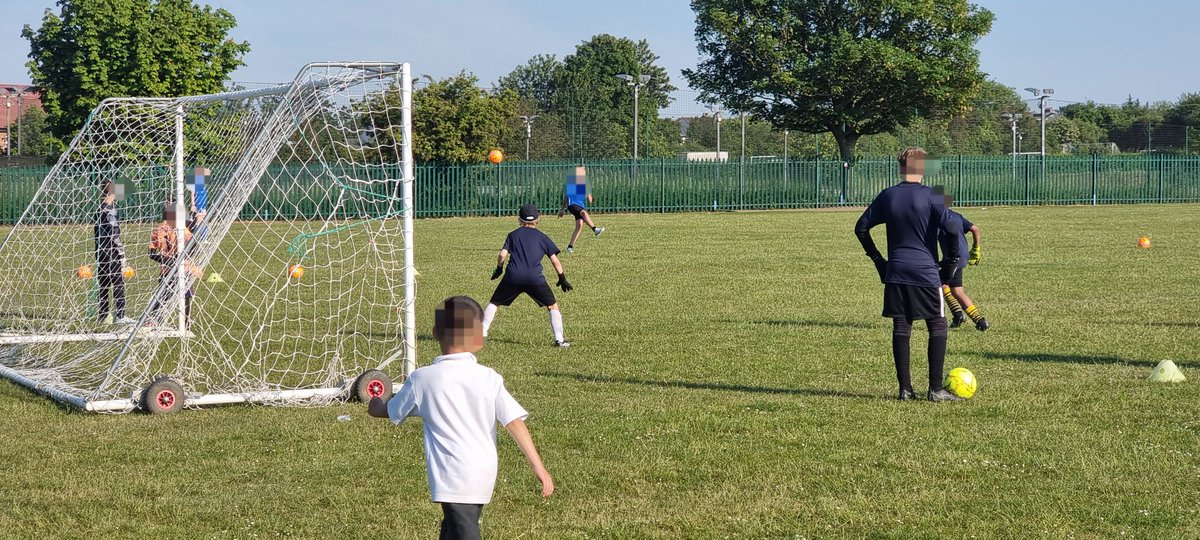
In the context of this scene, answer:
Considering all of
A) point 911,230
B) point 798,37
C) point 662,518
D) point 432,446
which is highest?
point 798,37

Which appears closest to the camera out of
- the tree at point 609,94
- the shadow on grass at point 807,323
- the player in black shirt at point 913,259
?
the player in black shirt at point 913,259

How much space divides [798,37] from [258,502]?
5471 cm

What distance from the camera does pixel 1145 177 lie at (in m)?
50.4

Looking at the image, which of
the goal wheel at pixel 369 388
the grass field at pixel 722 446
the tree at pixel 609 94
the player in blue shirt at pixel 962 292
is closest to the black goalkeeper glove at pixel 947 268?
the grass field at pixel 722 446

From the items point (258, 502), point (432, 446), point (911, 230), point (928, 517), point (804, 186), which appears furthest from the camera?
point (804, 186)

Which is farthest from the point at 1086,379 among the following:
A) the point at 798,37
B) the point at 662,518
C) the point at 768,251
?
the point at 798,37

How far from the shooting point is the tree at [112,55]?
134 ft

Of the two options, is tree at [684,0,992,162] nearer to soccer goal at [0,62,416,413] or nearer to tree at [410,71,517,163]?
tree at [410,71,517,163]

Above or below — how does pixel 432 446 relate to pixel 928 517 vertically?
above

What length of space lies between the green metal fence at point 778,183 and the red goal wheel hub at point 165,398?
34.6m

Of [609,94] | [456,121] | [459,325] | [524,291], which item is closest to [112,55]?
[456,121]

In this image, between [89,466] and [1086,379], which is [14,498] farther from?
[1086,379]

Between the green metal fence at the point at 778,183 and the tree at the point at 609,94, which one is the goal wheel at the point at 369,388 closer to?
the green metal fence at the point at 778,183

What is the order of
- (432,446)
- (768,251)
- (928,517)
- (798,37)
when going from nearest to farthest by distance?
(432,446)
(928,517)
(768,251)
(798,37)
